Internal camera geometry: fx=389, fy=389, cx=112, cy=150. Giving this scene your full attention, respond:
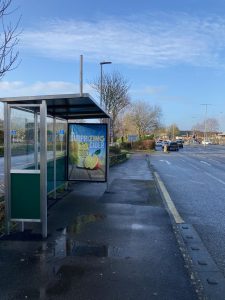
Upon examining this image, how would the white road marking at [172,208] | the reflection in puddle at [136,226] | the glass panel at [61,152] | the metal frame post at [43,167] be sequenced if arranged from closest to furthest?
the metal frame post at [43,167], the reflection in puddle at [136,226], the white road marking at [172,208], the glass panel at [61,152]

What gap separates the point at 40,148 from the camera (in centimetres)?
617

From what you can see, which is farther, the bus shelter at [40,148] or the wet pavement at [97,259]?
the bus shelter at [40,148]

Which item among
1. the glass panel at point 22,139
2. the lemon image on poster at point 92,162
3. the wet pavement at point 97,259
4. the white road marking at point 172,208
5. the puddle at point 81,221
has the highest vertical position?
the glass panel at point 22,139

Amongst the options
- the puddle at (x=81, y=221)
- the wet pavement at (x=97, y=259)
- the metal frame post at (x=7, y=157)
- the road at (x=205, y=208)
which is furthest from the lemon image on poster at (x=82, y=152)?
the metal frame post at (x=7, y=157)

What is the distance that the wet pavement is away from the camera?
4047 mm

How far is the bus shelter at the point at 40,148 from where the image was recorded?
616 cm

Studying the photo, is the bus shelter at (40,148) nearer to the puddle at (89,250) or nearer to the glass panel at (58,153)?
the glass panel at (58,153)

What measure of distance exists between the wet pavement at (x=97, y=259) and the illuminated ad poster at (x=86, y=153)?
302 centimetres

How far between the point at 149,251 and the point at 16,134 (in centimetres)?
300

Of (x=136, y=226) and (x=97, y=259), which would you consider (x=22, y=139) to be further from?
(x=97, y=259)

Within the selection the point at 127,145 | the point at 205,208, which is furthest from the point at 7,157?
the point at 127,145

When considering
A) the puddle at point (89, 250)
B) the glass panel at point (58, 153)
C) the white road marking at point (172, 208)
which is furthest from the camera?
the glass panel at point (58, 153)

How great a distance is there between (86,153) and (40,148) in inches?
205

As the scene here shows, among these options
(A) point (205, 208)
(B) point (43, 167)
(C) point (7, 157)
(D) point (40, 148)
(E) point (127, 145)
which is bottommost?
(A) point (205, 208)
